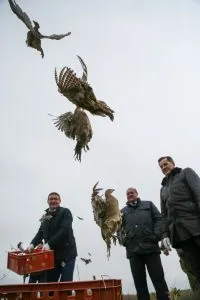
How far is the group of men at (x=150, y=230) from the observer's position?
4.34 metres

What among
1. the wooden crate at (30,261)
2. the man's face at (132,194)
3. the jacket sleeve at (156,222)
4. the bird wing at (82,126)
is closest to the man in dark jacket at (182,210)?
the jacket sleeve at (156,222)

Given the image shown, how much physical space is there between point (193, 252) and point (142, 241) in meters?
0.97

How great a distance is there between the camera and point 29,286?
3887 millimetres

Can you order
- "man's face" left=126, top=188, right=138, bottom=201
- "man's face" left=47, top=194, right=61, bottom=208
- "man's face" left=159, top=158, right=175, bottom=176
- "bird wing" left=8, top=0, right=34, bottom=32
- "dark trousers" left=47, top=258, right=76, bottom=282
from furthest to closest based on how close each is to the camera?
"man's face" left=47, top=194, right=61, bottom=208 → "man's face" left=126, top=188, right=138, bottom=201 → "dark trousers" left=47, top=258, right=76, bottom=282 → "man's face" left=159, top=158, right=175, bottom=176 → "bird wing" left=8, top=0, right=34, bottom=32

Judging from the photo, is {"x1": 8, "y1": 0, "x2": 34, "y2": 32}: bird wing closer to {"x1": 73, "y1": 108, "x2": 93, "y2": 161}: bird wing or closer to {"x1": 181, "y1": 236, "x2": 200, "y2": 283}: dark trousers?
{"x1": 73, "y1": 108, "x2": 93, "y2": 161}: bird wing

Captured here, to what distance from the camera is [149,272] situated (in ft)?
16.7

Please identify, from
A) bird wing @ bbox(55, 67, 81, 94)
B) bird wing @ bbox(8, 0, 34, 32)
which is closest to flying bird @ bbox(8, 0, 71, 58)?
bird wing @ bbox(8, 0, 34, 32)

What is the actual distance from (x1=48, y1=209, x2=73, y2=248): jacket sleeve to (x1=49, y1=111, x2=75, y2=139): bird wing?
118 centimetres

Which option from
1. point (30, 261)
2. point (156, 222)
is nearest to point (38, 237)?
point (30, 261)

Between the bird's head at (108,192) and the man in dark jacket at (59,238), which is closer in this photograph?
the bird's head at (108,192)

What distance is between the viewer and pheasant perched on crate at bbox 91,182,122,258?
4.70 m

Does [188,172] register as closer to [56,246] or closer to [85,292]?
[85,292]

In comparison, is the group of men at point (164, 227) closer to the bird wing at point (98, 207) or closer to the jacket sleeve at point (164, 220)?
the jacket sleeve at point (164, 220)

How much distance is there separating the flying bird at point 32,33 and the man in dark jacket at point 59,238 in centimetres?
244
